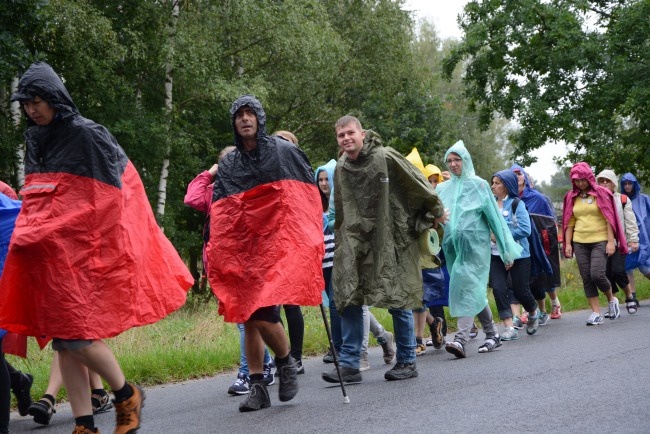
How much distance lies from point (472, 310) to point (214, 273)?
12.5ft

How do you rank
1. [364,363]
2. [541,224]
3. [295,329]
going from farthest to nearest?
[541,224]
[364,363]
[295,329]

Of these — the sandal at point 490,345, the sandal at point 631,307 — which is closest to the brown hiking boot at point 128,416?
the sandal at point 490,345

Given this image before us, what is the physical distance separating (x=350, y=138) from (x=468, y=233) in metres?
2.75

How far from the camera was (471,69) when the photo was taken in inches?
1242

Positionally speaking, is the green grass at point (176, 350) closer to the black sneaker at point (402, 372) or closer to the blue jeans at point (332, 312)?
the blue jeans at point (332, 312)

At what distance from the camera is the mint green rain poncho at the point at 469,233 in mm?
10188

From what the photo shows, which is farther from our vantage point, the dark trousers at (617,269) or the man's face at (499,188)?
the dark trousers at (617,269)

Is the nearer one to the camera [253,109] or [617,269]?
[253,109]

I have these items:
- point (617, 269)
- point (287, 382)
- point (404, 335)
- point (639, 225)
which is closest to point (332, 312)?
point (404, 335)

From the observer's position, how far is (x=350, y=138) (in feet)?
26.1

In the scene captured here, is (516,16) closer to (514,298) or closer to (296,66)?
(296,66)

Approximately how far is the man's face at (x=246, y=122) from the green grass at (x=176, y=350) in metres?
2.71

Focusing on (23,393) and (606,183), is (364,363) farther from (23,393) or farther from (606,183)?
(606,183)

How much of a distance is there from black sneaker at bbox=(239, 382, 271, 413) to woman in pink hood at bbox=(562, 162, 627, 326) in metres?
6.89
